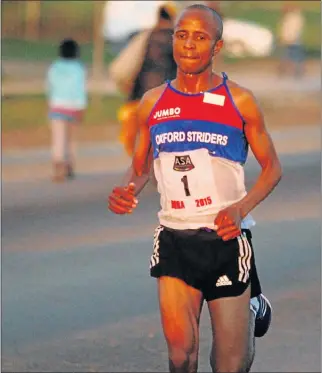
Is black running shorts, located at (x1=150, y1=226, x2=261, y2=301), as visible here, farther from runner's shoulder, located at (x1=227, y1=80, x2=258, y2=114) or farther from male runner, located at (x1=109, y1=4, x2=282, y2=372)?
runner's shoulder, located at (x1=227, y1=80, x2=258, y2=114)

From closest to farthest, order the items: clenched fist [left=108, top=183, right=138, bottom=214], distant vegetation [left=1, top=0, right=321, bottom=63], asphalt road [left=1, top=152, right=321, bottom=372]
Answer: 1. clenched fist [left=108, top=183, right=138, bottom=214]
2. asphalt road [left=1, top=152, right=321, bottom=372]
3. distant vegetation [left=1, top=0, right=321, bottom=63]

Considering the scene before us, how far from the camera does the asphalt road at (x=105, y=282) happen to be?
7.54m

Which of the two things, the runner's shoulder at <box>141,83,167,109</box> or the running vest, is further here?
the runner's shoulder at <box>141,83,167,109</box>

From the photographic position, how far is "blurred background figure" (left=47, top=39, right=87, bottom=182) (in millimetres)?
15750

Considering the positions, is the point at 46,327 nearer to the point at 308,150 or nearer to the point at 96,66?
the point at 308,150

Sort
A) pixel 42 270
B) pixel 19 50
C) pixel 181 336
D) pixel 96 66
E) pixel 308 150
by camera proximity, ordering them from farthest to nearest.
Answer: pixel 19 50 < pixel 96 66 < pixel 308 150 < pixel 42 270 < pixel 181 336

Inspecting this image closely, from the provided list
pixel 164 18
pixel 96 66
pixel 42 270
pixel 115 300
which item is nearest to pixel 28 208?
pixel 164 18

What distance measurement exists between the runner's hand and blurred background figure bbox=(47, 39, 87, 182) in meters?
10.3

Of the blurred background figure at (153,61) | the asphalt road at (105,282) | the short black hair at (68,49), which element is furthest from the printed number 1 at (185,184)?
the short black hair at (68,49)

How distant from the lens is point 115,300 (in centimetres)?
907

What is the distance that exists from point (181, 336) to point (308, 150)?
14.2 meters

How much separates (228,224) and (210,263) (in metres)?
0.28

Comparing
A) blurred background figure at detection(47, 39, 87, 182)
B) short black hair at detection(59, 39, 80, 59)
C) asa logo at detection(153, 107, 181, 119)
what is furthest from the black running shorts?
short black hair at detection(59, 39, 80, 59)

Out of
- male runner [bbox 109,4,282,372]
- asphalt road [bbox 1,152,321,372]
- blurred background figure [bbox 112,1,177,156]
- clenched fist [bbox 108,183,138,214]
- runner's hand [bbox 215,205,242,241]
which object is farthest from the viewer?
blurred background figure [bbox 112,1,177,156]
